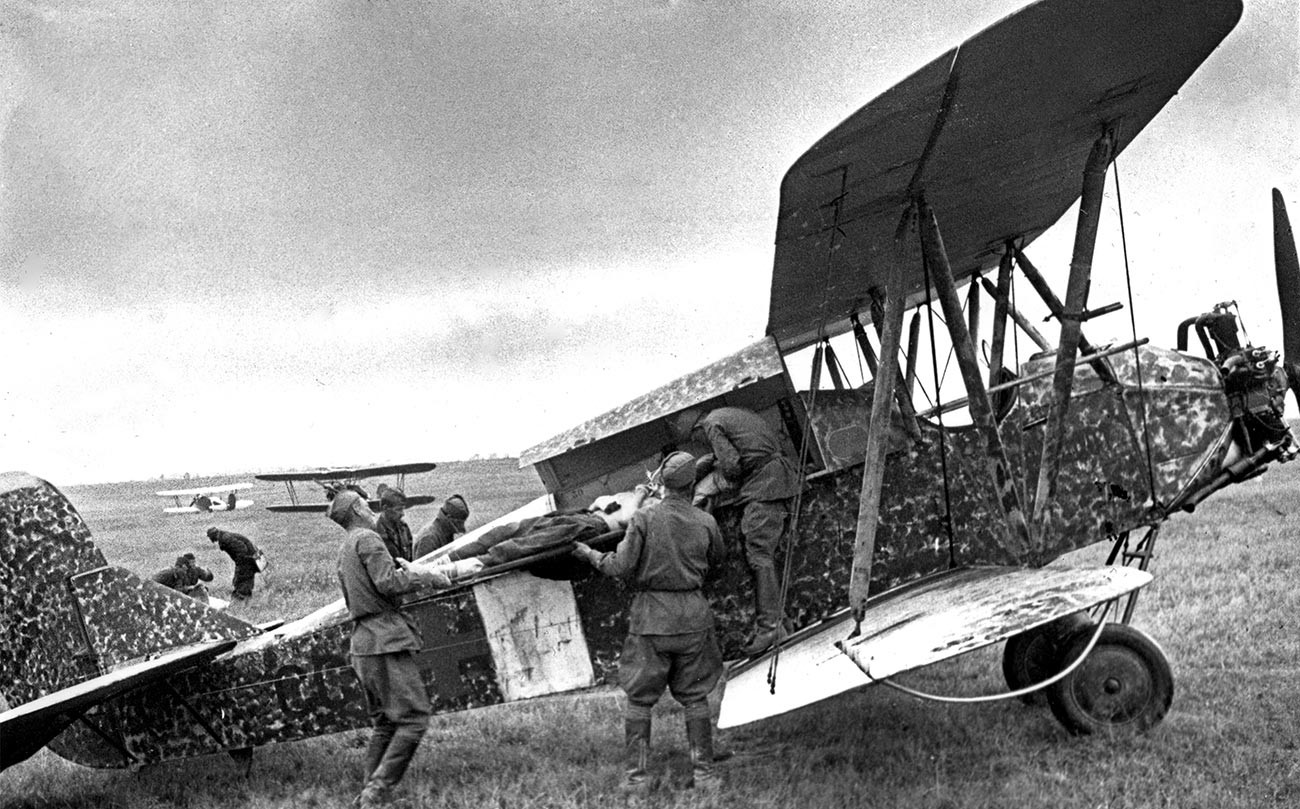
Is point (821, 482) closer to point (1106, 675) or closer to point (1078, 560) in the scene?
point (1106, 675)

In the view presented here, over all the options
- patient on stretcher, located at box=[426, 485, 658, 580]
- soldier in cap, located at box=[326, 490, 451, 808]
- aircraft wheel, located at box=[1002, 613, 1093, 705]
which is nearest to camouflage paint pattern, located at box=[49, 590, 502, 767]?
soldier in cap, located at box=[326, 490, 451, 808]

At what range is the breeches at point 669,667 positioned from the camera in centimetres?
596

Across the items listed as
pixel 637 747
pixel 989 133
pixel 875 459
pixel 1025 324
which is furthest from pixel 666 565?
pixel 1025 324

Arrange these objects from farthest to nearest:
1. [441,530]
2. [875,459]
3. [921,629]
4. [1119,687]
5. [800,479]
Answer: [441,530] → [800,479] → [1119,687] → [875,459] → [921,629]

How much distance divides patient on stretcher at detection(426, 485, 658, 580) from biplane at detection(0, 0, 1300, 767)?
9cm

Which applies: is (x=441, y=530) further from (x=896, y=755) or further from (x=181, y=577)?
(x=181, y=577)

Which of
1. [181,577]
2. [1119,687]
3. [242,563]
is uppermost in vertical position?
[181,577]

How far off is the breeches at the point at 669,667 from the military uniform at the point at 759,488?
38 centimetres

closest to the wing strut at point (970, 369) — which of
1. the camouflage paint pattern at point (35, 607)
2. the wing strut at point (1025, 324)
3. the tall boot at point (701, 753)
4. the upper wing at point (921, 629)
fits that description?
the upper wing at point (921, 629)

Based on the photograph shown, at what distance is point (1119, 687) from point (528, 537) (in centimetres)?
352

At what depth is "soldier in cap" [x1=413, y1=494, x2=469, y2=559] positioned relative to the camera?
362 inches

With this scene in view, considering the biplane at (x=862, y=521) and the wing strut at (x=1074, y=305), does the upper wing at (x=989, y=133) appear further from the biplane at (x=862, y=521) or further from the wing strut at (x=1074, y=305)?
the wing strut at (x=1074, y=305)

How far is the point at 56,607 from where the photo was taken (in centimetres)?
630

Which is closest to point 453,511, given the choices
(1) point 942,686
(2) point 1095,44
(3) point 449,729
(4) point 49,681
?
(3) point 449,729
